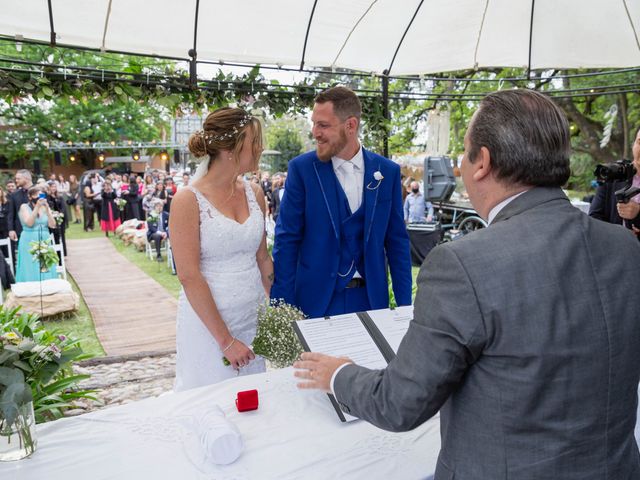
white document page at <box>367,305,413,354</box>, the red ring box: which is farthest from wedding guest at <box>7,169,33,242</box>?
white document page at <box>367,305,413,354</box>

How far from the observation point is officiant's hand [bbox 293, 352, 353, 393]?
1302mm

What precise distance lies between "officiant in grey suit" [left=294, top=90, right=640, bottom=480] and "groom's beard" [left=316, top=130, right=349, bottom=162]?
5.92ft

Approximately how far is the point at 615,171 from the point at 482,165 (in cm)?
309

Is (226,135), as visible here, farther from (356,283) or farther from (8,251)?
(8,251)

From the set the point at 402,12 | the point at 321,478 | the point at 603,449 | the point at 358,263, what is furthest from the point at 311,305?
the point at 402,12

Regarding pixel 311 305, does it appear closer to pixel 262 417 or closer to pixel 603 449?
pixel 262 417

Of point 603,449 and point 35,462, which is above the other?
point 603,449

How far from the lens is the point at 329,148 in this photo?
2865 mm

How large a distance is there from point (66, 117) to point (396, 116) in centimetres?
2620

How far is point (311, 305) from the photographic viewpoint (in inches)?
115

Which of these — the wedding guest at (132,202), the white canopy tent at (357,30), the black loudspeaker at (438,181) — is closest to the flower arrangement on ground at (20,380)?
the white canopy tent at (357,30)

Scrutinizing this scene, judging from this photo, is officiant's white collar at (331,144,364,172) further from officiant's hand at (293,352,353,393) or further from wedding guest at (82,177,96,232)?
wedding guest at (82,177,96,232)

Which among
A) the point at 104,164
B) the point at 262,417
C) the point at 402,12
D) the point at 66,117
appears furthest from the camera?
the point at 104,164

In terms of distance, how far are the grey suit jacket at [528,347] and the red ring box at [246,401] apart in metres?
0.77
